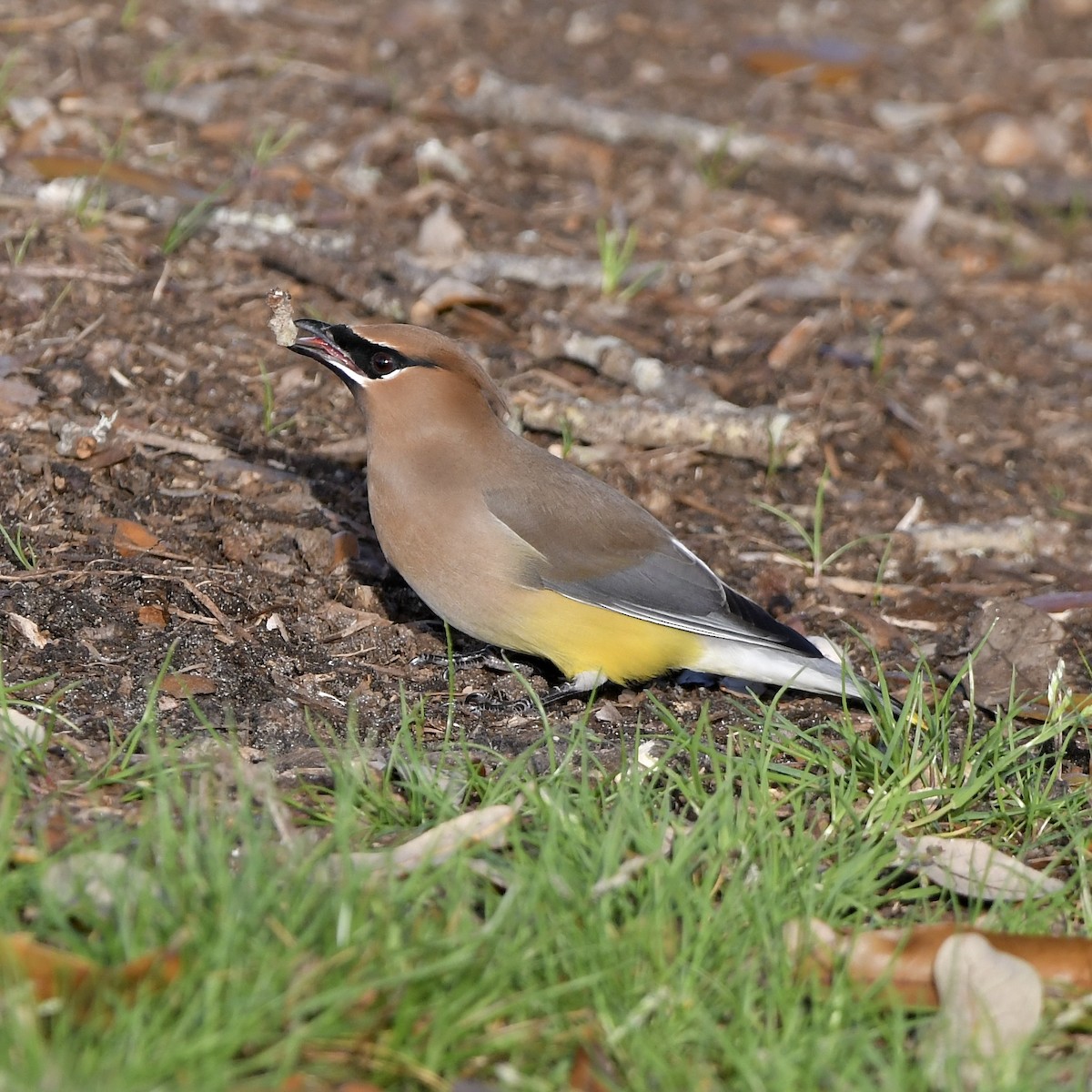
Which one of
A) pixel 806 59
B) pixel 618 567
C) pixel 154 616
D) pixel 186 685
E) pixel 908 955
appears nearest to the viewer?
pixel 908 955

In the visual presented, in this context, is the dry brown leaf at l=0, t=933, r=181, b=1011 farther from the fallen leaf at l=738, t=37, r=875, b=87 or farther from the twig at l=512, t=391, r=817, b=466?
the fallen leaf at l=738, t=37, r=875, b=87

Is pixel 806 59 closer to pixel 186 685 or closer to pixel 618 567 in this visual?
pixel 618 567

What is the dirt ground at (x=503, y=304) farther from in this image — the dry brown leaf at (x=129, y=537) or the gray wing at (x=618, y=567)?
the gray wing at (x=618, y=567)

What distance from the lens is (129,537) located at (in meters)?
4.96

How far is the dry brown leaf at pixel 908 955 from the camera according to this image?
3.25 meters

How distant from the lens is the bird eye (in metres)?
4.75

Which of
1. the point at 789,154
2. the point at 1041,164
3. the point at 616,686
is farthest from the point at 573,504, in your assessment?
the point at 1041,164

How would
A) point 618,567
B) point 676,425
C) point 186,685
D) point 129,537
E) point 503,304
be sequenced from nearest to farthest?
point 186,685 < point 618,567 < point 129,537 < point 676,425 < point 503,304

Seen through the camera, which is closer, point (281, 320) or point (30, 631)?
point (30, 631)

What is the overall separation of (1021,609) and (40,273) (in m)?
3.76

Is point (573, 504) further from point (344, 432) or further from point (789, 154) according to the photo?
point (789, 154)

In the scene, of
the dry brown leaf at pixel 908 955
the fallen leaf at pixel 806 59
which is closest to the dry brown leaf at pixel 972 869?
the dry brown leaf at pixel 908 955

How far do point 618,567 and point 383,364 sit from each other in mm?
947

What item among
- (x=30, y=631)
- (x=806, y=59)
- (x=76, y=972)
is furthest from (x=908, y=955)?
(x=806, y=59)
